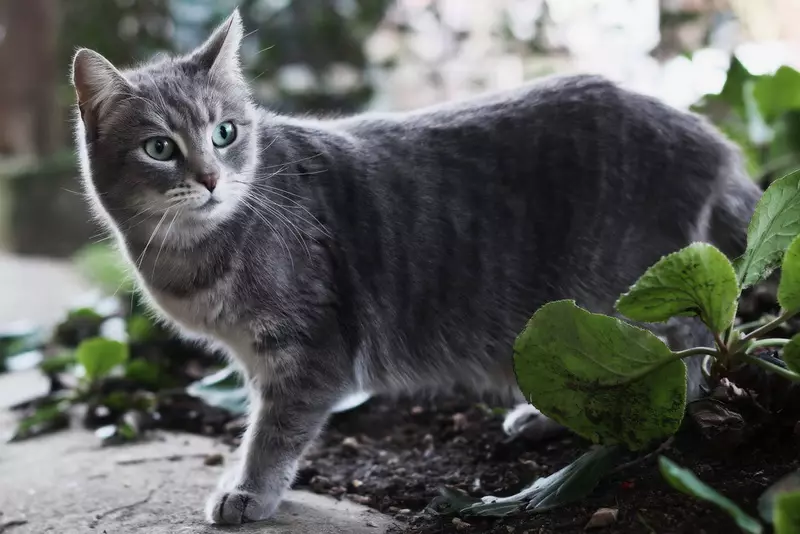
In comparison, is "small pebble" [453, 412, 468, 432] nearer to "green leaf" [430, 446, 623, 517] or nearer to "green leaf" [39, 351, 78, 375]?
"green leaf" [430, 446, 623, 517]

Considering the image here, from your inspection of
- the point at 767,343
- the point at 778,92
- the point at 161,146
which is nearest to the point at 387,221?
the point at 161,146

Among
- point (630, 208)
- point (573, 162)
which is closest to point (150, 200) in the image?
point (573, 162)

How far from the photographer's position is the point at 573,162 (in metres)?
1.72

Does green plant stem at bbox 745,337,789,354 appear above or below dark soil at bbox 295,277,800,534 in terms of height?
above

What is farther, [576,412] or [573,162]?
[573,162]

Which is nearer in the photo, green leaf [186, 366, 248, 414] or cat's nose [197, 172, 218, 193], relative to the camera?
cat's nose [197, 172, 218, 193]

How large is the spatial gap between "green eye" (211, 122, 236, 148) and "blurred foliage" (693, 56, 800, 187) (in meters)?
1.48

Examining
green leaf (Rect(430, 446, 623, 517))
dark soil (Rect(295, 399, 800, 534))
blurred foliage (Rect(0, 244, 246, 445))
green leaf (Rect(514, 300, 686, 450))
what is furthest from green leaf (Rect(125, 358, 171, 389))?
green leaf (Rect(514, 300, 686, 450))

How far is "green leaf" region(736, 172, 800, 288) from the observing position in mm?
1268

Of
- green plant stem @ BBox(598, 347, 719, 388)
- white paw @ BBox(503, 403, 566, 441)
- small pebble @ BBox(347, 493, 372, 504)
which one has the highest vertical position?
green plant stem @ BBox(598, 347, 719, 388)

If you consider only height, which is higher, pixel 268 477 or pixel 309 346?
pixel 309 346

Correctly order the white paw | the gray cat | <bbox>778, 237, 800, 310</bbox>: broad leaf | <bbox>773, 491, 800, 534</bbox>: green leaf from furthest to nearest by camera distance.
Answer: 1. the white paw
2. the gray cat
3. <bbox>778, 237, 800, 310</bbox>: broad leaf
4. <bbox>773, 491, 800, 534</bbox>: green leaf

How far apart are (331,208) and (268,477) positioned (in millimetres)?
585

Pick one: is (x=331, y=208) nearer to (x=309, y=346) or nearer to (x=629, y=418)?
(x=309, y=346)
